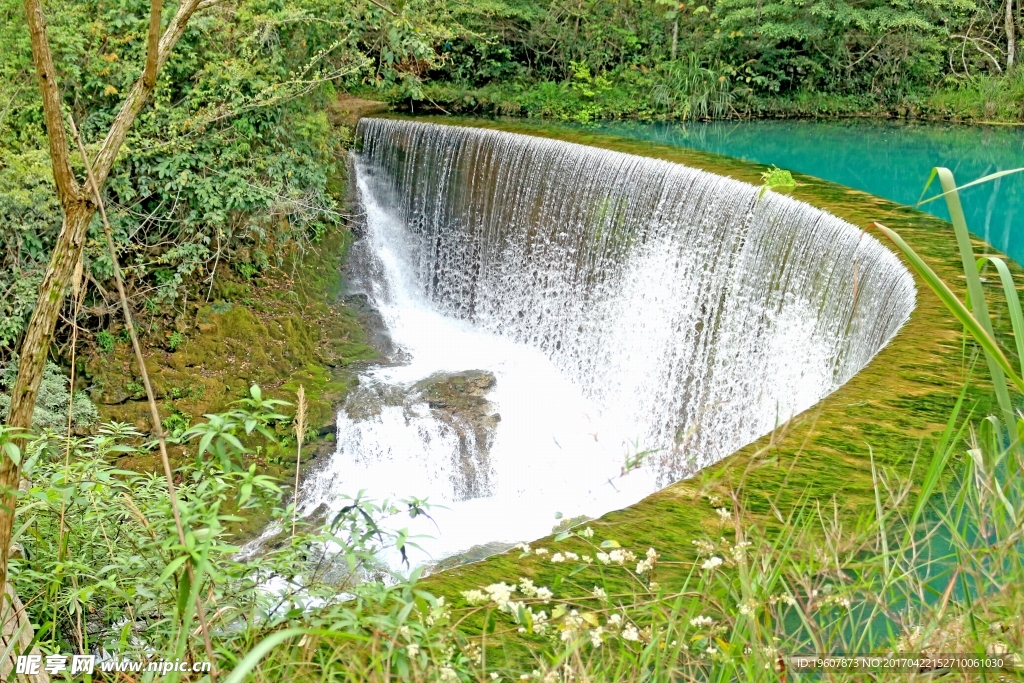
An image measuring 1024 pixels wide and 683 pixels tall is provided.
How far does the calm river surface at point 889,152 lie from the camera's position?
30.1 ft

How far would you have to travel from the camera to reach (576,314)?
8.30 meters

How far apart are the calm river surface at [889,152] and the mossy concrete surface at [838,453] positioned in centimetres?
452

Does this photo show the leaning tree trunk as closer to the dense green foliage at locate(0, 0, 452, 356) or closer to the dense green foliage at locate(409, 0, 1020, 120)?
the dense green foliage at locate(0, 0, 452, 356)

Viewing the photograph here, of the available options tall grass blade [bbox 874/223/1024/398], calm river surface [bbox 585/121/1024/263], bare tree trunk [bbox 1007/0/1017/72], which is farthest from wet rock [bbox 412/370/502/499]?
bare tree trunk [bbox 1007/0/1017/72]

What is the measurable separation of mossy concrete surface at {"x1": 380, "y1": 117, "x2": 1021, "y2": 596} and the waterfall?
0.88 metres

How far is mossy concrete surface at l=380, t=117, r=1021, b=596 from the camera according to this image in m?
2.41

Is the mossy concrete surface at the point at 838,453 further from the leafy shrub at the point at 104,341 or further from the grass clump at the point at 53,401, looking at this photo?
the leafy shrub at the point at 104,341

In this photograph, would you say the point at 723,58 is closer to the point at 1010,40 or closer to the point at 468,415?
the point at 1010,40

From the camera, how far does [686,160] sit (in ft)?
25.4

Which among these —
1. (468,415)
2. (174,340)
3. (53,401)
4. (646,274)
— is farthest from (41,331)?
(646,274)

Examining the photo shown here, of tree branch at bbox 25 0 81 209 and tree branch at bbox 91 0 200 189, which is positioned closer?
tree branch at bbox 25 0 81 209

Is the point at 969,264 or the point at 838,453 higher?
the point at 969,264

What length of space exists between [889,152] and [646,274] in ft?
17.3

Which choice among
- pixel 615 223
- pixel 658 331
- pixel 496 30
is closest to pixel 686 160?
pixel 615 223
